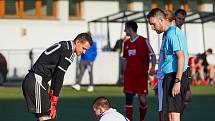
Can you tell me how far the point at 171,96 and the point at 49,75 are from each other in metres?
1.72

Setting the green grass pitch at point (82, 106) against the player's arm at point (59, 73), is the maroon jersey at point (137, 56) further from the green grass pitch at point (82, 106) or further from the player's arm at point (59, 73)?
the player's arm at point (59, 73)

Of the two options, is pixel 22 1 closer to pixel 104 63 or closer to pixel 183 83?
pixel 104 63

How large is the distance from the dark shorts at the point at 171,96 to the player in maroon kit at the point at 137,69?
4060 mm

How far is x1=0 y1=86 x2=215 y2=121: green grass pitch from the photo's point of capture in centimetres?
1553

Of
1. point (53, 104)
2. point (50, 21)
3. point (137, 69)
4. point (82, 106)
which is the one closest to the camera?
point (53, 104)

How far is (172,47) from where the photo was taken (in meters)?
9.80

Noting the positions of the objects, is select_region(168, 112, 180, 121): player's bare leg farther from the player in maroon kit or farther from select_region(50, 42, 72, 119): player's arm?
the player in maroon kit

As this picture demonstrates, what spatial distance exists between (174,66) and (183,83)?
28 centimetres

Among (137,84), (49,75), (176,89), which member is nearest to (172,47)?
(176,89)

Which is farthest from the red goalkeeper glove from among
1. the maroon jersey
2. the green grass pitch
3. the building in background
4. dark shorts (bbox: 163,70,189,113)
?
the building in background

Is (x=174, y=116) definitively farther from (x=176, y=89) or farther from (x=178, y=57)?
(x=178, y=57)

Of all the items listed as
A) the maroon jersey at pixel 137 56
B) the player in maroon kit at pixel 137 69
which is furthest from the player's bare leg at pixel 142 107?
the maroon jersey at pixel 137 56

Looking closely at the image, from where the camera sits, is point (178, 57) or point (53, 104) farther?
point (53, 104)

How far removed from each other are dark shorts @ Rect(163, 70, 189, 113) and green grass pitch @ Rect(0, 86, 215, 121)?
5.14 meters
